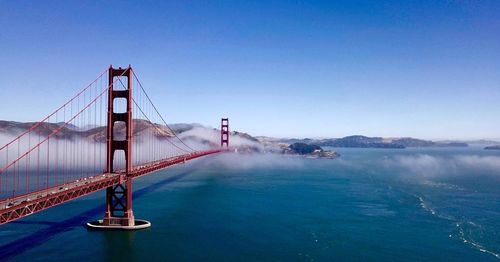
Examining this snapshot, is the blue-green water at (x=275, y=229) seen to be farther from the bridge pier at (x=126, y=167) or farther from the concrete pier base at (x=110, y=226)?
the bridge pier at (x=126, y=167)

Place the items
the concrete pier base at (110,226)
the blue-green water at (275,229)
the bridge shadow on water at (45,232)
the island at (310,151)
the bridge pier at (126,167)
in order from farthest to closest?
the island at (310,151) → the bridge pier at (126,167) → the concrete pier base at (110,226) → the blue-green water at (275,229) → the bridge shadow on water at (45,232)

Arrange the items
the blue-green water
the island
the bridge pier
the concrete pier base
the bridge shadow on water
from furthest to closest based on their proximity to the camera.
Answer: the island → the bridge pier → the concrete pier base → the blue-green water → the bridge shadow on water

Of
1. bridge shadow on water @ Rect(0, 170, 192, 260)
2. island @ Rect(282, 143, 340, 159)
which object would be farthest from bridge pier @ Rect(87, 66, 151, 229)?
island @ Rect(282, 143, 340, 159)

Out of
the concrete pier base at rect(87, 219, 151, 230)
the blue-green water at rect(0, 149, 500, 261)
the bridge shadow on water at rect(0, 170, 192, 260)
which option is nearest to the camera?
the bridge shadow on water at rect(0, 170, 192, 260)

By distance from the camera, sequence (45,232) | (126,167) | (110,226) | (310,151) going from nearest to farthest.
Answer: (45,232)
(110,226)
(126,167)
(310,151)

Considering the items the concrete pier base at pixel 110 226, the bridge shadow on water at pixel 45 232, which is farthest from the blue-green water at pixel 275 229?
the concrete pier base at pixel 110 226

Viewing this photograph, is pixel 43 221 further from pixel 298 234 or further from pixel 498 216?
pixel 498 216

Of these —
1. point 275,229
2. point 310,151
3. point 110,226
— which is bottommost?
point 275,229

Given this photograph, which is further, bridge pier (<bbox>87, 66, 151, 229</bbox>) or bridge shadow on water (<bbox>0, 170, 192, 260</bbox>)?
bridge pier (<bbox>87, 66, 151, 229</bbox>)

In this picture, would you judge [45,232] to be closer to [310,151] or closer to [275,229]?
[275,229]

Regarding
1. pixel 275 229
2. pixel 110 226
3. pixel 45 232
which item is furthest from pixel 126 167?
pixel 275 229

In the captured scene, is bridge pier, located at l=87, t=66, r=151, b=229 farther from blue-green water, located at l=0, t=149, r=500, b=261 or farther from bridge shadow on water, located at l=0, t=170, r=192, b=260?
bridge shadow on water, located at l=0, t=170, r=192, b=260

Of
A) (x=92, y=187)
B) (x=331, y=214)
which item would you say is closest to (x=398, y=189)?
(x=331, y=214)
